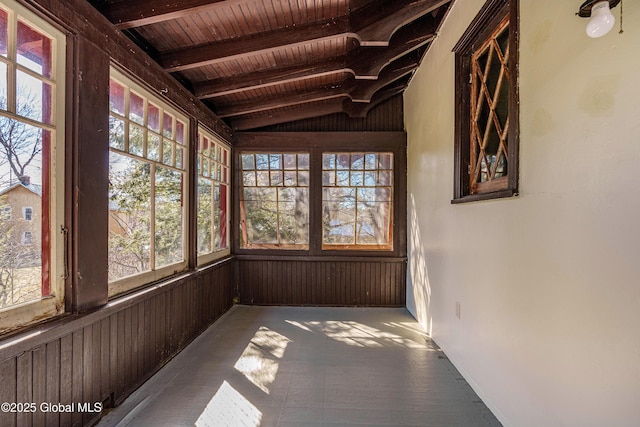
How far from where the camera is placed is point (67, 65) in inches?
70.5

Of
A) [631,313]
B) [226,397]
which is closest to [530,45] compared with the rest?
[631,313]

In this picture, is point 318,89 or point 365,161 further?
point 365,161

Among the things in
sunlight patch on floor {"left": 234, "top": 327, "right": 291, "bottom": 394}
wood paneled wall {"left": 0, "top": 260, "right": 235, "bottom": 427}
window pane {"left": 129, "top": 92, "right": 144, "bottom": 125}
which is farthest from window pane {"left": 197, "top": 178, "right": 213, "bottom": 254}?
sunlight patch on floor {"left": 234, "top": 327, "right": 291, "bottom": 394}

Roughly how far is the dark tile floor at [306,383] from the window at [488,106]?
155 centimetres

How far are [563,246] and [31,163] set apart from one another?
2.75m

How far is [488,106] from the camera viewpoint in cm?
242

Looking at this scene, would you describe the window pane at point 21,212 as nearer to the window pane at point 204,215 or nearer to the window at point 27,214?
the window at point 27,214

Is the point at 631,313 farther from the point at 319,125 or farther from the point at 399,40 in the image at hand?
the point at 319,125

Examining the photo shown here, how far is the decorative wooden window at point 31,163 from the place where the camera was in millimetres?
1510

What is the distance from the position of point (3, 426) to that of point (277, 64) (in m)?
3.38

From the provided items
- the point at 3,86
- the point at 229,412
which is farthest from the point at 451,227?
the point at 3,86

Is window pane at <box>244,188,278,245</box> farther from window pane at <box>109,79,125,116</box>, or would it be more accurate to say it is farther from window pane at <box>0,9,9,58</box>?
window pane at <box>0,9,9,58</box>

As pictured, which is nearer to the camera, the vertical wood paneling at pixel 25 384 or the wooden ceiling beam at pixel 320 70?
the vertical wood paneling at pixel 25 384

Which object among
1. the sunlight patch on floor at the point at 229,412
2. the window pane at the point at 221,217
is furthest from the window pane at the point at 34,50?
the window pane at the point at 221,217
